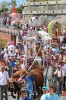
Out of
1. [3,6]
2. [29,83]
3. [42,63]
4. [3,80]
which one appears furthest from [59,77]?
[3,6]

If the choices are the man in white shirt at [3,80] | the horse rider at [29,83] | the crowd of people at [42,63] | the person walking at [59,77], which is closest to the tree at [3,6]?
the crowd of people at [42,63]

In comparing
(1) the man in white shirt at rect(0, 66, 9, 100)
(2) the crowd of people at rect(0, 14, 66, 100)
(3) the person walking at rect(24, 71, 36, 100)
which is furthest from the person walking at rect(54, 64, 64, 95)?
(1) the man in white shirt at rect(0, 66, 9, 100)

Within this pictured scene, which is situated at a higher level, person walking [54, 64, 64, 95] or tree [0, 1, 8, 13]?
tree [0, 1, 8, 13]

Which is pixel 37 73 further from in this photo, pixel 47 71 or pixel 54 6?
pixel 54 6

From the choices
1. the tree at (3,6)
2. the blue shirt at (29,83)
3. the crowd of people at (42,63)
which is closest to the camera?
the blue shirt at (29,83)

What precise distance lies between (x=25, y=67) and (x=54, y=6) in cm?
2145

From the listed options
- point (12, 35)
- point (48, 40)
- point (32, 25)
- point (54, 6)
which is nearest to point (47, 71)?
point (48, 40)

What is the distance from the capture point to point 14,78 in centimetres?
1580

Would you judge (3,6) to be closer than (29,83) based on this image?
No

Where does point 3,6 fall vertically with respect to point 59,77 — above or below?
above

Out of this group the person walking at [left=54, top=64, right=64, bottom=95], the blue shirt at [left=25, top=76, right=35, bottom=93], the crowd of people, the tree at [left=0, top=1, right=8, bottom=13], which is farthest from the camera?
the tree at [left=0, top=1, right=8, bottom=13]

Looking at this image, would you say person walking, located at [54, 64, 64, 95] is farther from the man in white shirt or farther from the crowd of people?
the man in white shirt

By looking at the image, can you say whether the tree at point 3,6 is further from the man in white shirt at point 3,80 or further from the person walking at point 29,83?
the person walking at point 29,83

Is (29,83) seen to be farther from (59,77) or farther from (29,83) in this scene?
(59,77)
